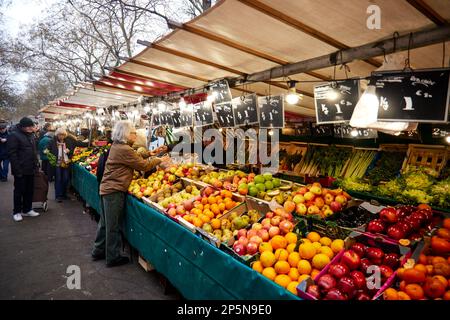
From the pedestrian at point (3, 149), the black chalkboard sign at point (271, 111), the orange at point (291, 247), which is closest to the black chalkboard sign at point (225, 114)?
the black chalkboard sign at point (271, 111)

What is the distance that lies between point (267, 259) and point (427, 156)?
17.6ft

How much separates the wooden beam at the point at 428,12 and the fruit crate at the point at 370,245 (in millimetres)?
2078

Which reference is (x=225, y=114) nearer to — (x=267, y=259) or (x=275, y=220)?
(x=275, y=220)

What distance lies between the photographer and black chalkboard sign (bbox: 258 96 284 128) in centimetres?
500

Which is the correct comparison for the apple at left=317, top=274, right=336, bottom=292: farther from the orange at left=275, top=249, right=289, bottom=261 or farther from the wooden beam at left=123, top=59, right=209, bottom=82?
the wooden beam at left=123, top=59, right=209, bottom=82

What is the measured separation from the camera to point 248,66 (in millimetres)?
4801

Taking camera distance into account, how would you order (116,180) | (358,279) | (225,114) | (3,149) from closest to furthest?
1. (358,279)
2. (116,180)
3. (225,114)
4. (3,149)

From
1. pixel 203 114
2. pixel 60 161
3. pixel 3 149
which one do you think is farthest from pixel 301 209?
pixel 3 149

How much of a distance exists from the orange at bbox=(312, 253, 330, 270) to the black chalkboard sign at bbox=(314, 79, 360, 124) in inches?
84.4

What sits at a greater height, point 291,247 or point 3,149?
point 3,149

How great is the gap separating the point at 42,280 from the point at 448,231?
5.03 meters

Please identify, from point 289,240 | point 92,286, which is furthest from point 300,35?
point 92,286

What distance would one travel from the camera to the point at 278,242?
2.78 meters

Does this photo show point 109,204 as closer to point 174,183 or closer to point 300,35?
point 174,183
